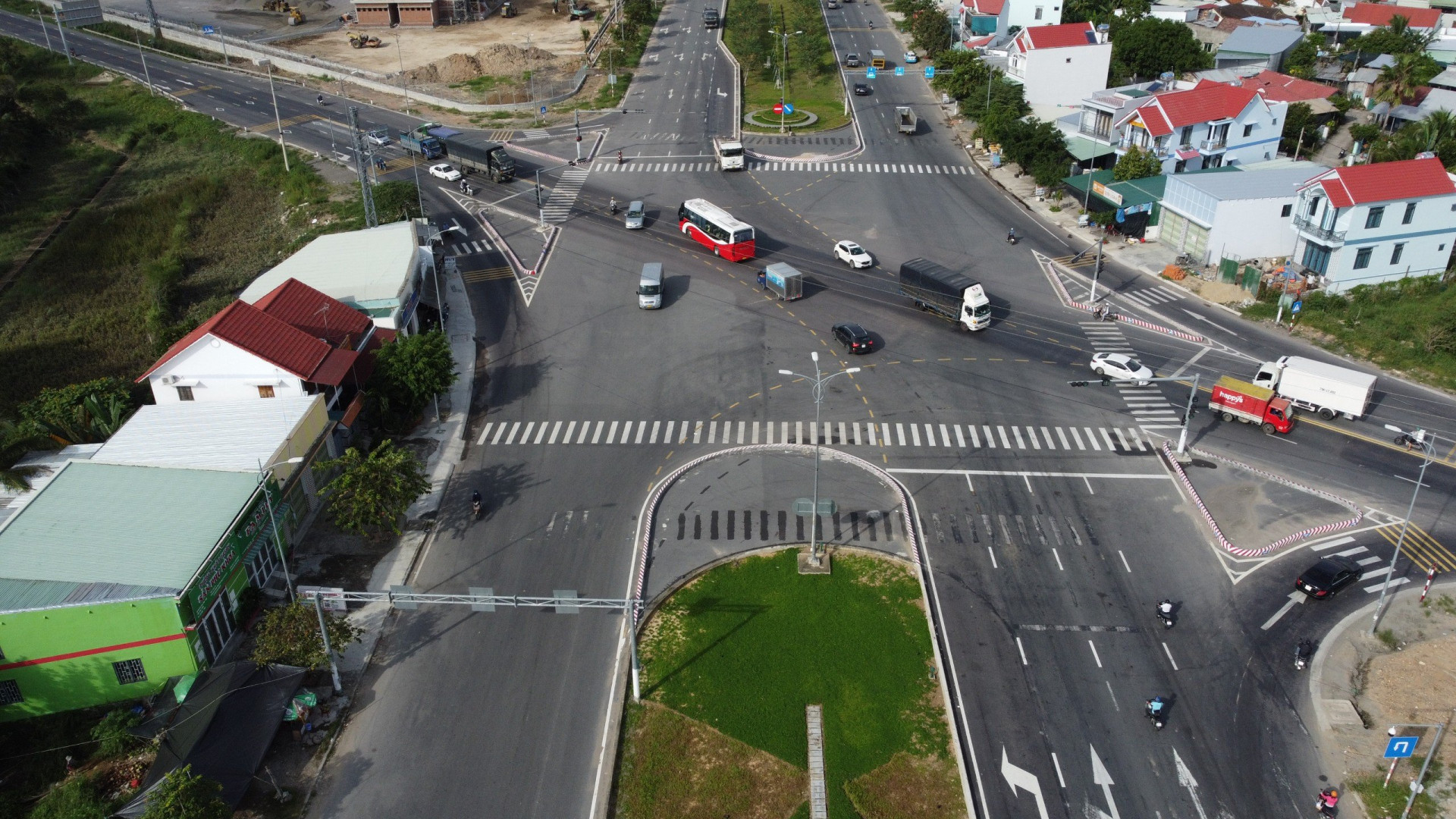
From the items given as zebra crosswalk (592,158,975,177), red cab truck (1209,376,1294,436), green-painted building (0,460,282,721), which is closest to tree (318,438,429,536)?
green-painted building (0,460,282,721)

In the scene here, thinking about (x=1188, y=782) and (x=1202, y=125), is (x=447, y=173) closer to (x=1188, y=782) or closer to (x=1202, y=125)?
(x=1202, y=125)

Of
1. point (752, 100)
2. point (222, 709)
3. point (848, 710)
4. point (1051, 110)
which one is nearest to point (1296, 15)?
point (1051, 110)

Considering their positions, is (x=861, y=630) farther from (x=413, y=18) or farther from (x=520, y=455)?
(x=413, y=18)

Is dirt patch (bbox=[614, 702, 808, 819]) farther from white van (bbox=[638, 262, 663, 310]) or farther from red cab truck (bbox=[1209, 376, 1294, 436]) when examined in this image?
white van (bbox=[638, 262, 663, 310])

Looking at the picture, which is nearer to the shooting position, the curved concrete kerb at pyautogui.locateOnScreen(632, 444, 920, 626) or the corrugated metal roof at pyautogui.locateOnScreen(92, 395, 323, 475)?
the corrugated metal roof at pyautogui.locateOnScreen(92, 395, 323, 475)

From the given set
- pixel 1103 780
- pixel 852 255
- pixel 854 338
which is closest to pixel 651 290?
pixel 854 338
